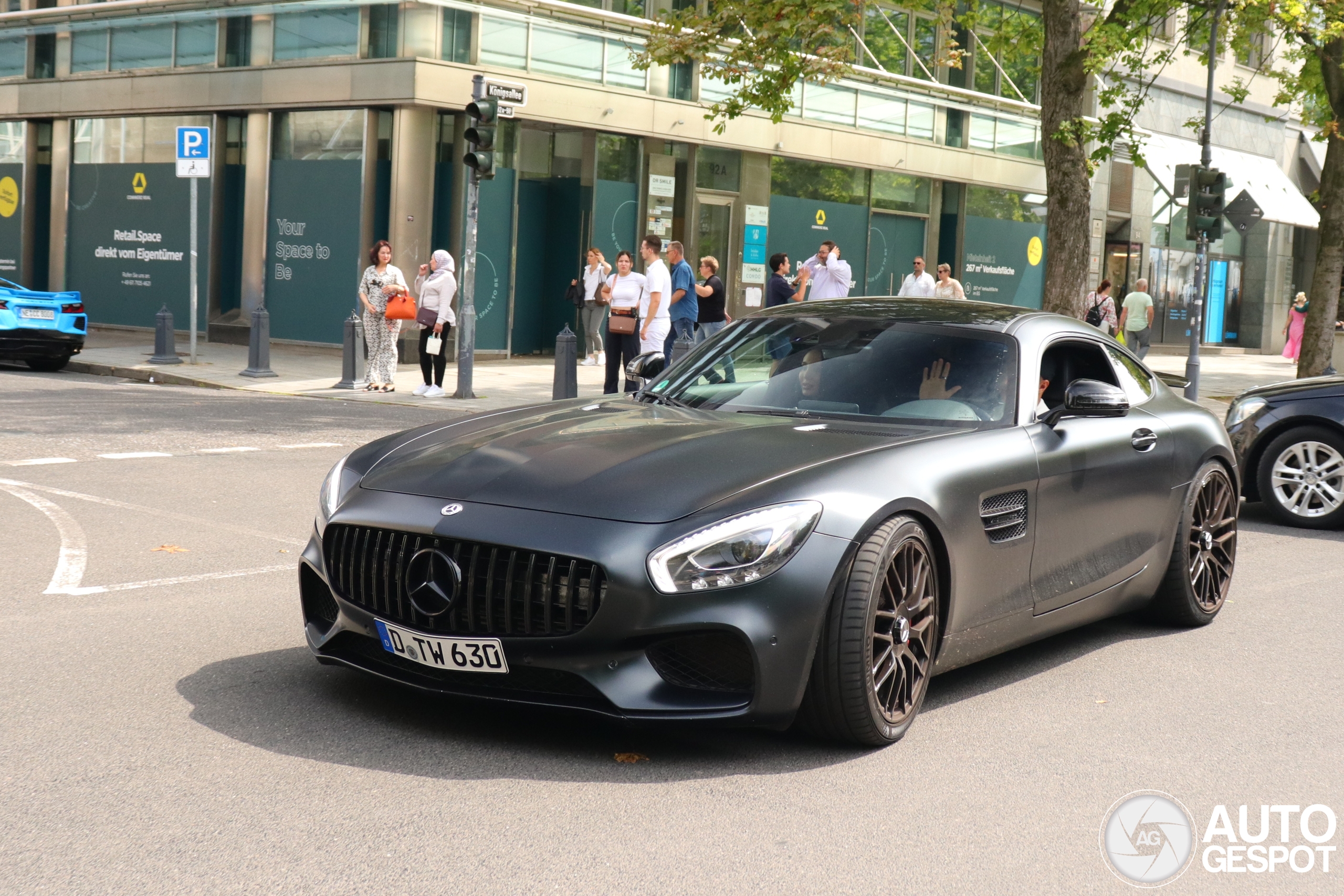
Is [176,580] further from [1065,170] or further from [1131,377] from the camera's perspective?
[1065,170]

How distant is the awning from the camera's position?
119ft

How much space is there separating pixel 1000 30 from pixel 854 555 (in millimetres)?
19672

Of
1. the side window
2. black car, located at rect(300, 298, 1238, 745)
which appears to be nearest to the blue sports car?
black car, located at rect(300, 298, 1238, 745)

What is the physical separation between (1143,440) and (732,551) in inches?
103

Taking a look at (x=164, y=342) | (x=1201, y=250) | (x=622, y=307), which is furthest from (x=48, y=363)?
(x=1201, y=250)

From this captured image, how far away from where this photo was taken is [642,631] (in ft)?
13.5

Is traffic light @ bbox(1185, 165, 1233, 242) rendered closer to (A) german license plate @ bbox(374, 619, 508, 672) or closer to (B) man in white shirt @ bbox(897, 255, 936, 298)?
(B) man in white shirt @ bbox(897, 255, 936, 298)

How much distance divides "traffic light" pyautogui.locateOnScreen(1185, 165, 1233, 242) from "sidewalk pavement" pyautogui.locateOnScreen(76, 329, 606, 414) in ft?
28.5

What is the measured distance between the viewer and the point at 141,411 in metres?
14.5

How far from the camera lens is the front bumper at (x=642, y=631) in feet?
13.5

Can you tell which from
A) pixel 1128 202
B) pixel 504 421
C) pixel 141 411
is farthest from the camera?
pixel 1128 202

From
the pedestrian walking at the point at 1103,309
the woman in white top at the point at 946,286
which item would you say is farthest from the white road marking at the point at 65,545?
the pedestrian walking at the point at 1103,309

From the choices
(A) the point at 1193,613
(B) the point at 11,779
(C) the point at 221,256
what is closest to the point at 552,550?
(B) the point at 11,779

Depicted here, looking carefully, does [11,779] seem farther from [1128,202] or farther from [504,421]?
[1128,202]
